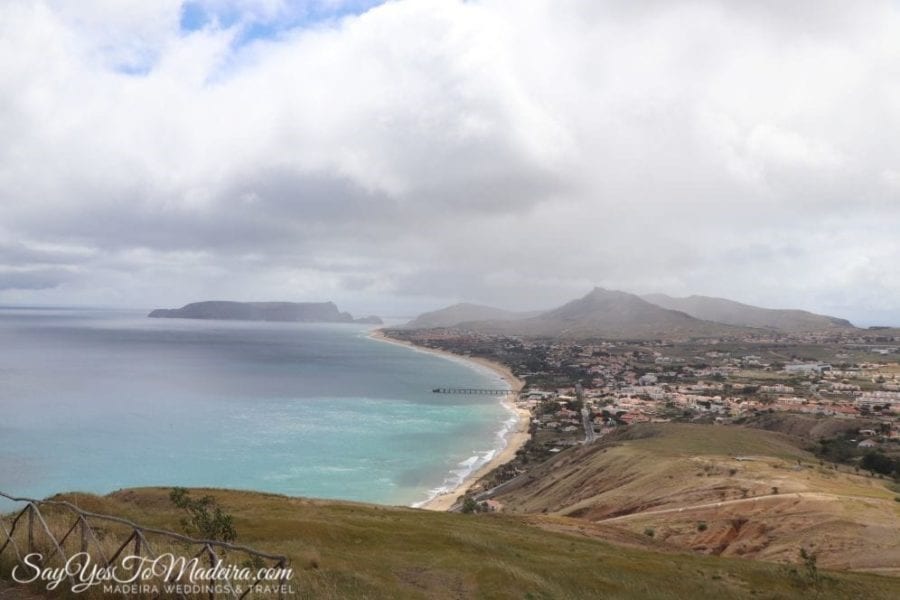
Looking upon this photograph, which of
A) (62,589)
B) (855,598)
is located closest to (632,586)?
(855,598)

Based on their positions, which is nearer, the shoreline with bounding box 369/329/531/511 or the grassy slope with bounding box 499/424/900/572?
the grassy slope with bounding box 499/424/900/572

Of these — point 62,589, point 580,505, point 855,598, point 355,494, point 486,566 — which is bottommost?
point 355,494

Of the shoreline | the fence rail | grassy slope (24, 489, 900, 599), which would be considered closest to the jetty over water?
the shoreline

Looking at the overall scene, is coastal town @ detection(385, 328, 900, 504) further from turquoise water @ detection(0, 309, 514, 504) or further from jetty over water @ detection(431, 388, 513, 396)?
turquoise water @ detection(0, 309, 514, 504)

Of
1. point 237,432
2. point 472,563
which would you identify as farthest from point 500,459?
point 472,563

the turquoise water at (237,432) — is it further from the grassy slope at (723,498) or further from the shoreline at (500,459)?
the grassy slope at (723,498)

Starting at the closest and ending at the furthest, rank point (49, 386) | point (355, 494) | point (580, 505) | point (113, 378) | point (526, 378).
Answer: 1. point (580, 505)
2. point (355, 494)
3. point (49, 386)
4. point (113, 378)
5. point (526, 378)

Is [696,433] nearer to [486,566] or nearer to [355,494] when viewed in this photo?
[355,494]
